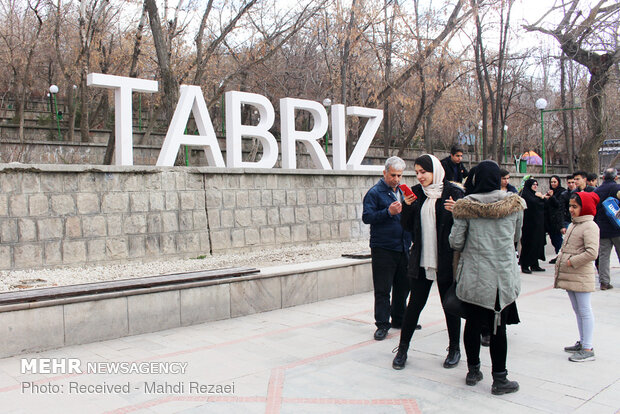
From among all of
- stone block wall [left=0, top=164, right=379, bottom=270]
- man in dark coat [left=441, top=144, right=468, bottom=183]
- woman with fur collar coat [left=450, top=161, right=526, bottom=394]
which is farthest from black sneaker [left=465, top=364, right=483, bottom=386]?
stone block wall [left=0, top=164, right=379, bottom=270]

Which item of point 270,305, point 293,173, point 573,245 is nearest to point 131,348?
point 270,305

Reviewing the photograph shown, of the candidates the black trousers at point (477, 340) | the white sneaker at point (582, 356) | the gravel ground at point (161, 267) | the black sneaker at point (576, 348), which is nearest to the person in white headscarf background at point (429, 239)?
the black trousers at point (477, 340)

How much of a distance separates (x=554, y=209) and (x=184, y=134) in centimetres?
719

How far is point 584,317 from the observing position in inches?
203

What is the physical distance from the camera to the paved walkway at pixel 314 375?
13.4ft

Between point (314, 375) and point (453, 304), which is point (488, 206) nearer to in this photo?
point (453, 304)

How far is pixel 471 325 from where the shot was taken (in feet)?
14.4

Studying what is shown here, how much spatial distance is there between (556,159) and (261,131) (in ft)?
139

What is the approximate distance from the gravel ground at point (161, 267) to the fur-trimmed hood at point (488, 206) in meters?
5.00

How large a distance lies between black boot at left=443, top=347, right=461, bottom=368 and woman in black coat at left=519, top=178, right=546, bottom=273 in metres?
6.04

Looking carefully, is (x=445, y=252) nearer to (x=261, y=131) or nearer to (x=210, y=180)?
(x=210, y=180)

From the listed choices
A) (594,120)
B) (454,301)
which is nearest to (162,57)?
(454,301)

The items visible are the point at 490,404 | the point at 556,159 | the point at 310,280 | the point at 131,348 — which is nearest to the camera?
the point at 490,404

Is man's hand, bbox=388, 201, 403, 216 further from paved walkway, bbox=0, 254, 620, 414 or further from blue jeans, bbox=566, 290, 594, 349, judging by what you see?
blue jeans, bbox=566, 290, 594, 349
